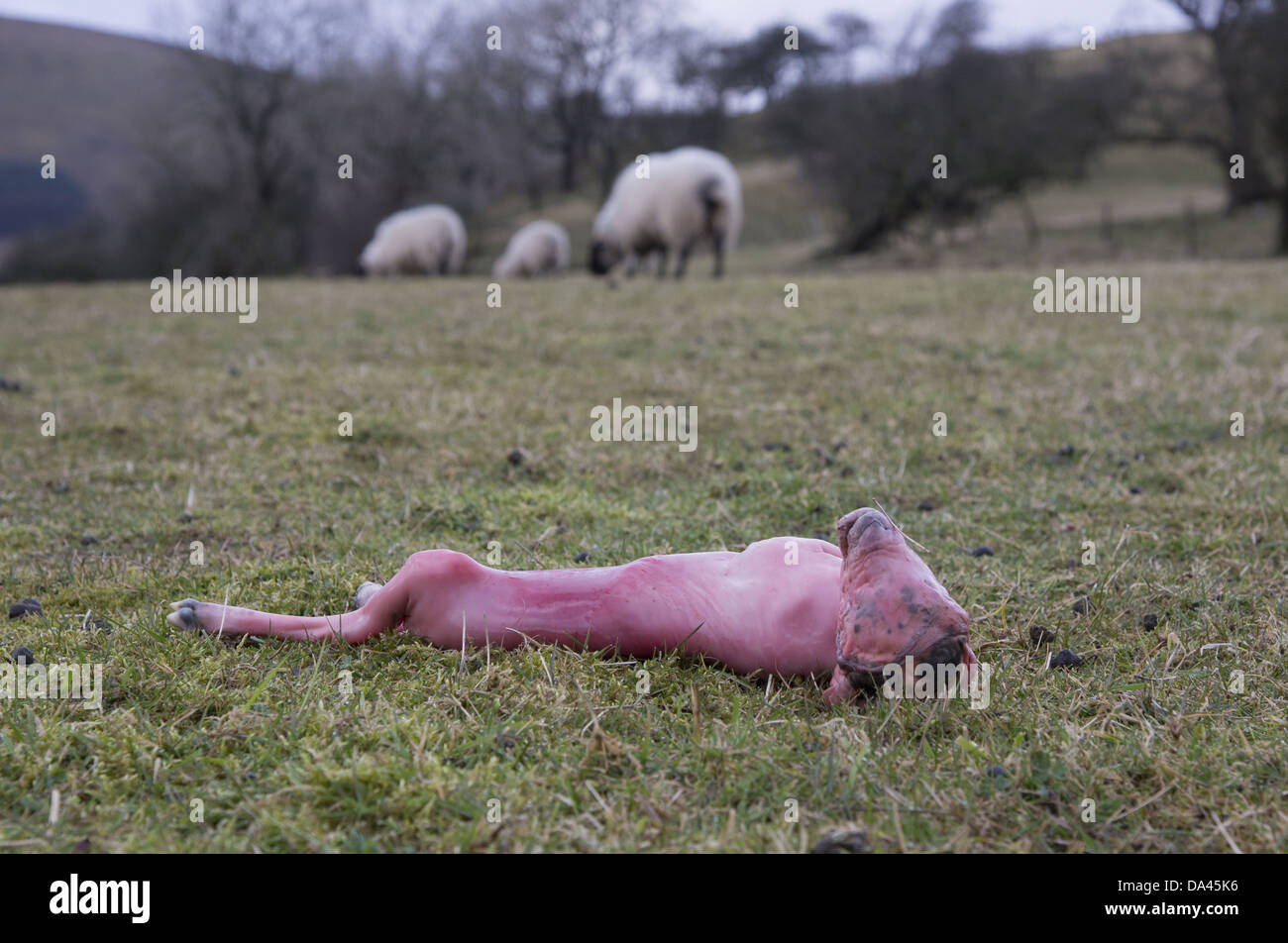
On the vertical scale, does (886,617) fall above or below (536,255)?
Answer: below

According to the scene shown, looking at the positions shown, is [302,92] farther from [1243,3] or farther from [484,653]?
[484,653]

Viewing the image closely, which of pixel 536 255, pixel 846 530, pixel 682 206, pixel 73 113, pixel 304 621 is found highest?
pixel 73 113

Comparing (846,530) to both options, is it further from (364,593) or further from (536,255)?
(536,255)

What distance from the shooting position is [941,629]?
2408 millimetres

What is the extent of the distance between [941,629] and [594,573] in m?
0.97

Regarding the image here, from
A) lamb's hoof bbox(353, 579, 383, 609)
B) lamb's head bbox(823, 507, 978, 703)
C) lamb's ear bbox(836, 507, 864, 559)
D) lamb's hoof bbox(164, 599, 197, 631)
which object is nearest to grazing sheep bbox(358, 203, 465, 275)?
lamb's hoof bbox(353, 579, 383, 609)

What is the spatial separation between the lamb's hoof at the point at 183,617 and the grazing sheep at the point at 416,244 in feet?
71.1

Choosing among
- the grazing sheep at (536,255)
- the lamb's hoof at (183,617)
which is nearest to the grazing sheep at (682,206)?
the grazing sheep at (536,255)

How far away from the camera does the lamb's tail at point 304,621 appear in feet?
9.30

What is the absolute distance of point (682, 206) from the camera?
591 inches

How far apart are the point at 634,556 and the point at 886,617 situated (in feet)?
4.58

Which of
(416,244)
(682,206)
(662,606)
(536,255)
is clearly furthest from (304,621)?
(536,255)

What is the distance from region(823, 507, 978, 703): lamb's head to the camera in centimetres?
241

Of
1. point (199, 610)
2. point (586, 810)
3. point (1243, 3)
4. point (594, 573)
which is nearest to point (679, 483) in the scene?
point (594, 573)
